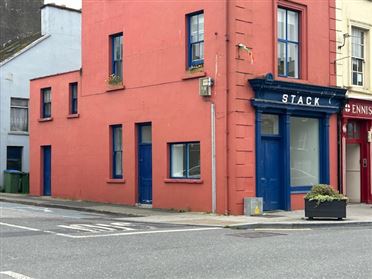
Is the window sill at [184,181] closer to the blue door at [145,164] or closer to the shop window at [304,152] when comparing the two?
the blue door at [145,164]

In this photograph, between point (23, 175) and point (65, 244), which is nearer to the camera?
point (65, 244)

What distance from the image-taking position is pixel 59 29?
3216cm

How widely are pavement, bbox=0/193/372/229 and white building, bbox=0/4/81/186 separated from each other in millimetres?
10332

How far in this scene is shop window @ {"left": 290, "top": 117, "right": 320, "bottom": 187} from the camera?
62.4ft

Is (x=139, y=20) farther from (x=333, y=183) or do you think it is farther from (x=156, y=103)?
(x=333, y=183)

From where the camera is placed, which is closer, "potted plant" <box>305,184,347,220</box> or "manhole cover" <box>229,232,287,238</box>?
"manhole cover" <box>229,232,287,238</box>

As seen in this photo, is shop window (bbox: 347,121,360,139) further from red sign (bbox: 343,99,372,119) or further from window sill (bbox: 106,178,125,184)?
window sill (bbox: 106,178,125,184)

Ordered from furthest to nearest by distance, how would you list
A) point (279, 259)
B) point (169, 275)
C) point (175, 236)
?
point (175, 236) → point (279, 259) → point (169, 275)

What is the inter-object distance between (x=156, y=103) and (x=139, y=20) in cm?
309

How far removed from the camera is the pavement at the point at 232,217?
14664mm

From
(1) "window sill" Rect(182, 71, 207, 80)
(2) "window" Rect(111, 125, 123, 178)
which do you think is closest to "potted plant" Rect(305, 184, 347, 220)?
(1) "window sill" Rect(182, 71, 207, 80)

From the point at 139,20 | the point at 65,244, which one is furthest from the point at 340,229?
the point at 139,20

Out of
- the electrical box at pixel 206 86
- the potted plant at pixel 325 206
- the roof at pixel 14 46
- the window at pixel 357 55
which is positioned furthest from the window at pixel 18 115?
the potted plant at pixel 325 206

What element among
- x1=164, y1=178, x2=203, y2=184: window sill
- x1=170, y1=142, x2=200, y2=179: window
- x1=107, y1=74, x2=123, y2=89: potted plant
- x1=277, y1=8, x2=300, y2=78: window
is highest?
x1=277, y1=8, x2=300, y2=78: window
